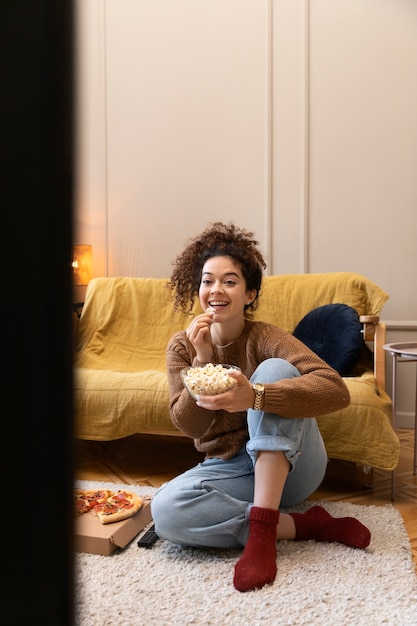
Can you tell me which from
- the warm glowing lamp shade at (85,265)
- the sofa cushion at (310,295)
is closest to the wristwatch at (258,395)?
the sofa cushion at (310,295)

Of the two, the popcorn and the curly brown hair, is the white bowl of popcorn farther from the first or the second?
the curly brown hair

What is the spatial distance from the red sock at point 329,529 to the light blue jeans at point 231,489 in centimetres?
10

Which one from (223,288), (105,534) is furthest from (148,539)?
(223,288)

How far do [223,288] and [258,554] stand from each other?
0.69 m

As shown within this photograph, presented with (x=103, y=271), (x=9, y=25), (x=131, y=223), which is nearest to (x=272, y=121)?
(x=131, y=223)

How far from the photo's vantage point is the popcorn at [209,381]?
133 cm

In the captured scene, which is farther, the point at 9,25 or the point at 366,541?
the point at 366,541

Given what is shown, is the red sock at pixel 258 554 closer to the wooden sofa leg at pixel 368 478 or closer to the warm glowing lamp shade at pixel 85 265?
the wooden sofa leg at pixel 368 478

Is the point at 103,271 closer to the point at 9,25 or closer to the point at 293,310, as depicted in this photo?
the point at 293,310

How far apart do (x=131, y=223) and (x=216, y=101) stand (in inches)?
33.7

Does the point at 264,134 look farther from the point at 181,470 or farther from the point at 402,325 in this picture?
the point at 181,470

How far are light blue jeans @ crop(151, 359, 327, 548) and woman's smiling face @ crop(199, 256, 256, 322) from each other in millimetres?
202

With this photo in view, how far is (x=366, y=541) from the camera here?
57.4 inches

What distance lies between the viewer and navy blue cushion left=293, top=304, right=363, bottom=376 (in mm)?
2203
